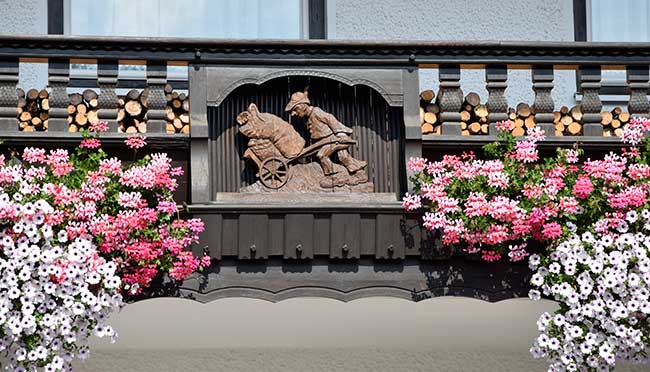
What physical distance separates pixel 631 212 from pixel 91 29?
4920mm

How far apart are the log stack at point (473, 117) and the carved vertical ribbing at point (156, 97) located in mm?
1935

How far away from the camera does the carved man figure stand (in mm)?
8195

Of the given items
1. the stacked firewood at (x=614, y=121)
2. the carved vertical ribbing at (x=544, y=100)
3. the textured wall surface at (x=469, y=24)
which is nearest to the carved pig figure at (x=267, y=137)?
the carved vertical ribbing at (x=544, y=100)

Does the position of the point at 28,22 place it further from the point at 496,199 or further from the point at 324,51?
the point at 496,199

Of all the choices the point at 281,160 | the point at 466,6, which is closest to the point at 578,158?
the point at 281,160

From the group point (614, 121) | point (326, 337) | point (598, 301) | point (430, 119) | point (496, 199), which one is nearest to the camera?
point (598, 301)

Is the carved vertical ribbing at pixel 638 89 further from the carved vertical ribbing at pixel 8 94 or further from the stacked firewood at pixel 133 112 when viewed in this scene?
the carved vertical ribbing at pixel 8 94

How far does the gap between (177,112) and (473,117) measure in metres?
1.95

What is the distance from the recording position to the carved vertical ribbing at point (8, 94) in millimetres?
8023

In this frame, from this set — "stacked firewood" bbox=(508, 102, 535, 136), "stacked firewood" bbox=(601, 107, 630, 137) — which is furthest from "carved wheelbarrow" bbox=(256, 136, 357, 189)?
"stacked firewood" bbox=(601, 107, 630, 137)

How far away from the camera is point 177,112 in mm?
8414

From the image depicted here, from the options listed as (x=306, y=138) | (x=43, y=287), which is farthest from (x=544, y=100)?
(x=43, y=287)

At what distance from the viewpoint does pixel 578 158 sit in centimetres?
826

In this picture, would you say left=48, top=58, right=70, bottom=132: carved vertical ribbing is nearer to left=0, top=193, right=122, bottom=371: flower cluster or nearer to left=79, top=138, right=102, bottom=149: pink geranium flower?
left=79, top=138, right=102, bottom=149: pink geranium flower
